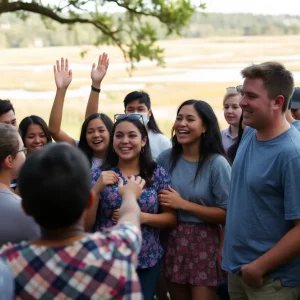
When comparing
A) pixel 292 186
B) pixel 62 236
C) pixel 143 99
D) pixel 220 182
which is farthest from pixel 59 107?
pixel 62 236

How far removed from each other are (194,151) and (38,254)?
221 centimetres

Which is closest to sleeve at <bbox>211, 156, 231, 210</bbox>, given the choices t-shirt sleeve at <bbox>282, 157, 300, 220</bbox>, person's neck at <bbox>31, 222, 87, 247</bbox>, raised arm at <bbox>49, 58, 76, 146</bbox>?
t-shirt sleeve at <bbox>282, 157, 300, 220</bbox>

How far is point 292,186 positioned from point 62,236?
1313mm

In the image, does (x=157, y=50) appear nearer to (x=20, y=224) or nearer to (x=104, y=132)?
(x=104, y=132)

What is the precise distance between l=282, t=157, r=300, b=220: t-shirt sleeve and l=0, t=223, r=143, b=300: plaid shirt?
3.81 ft

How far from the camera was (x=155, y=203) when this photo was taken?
3557mm

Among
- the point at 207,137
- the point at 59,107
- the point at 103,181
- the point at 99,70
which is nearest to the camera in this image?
the point at 103,181

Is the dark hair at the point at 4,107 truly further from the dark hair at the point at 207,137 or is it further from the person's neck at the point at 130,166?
the dark hair at the point at 207,137

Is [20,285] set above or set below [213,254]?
above

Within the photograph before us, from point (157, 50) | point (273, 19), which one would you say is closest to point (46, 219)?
point (157, 50)

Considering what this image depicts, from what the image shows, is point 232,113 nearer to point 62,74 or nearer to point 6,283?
point 62,74

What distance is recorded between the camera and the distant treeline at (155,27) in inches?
290

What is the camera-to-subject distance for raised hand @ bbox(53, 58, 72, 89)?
15.7 feet

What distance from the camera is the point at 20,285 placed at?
1798mm
